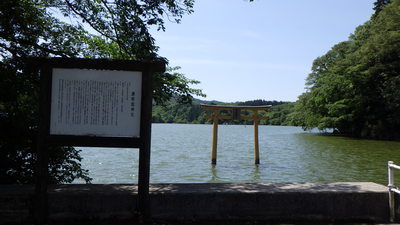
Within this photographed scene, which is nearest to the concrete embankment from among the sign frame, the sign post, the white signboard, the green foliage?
the sign post

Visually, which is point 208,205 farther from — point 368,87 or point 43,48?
point 368,87

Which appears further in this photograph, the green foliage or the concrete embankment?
the green foliage

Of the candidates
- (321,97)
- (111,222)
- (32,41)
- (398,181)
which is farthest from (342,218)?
(321,97)

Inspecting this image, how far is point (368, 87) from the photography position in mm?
36969

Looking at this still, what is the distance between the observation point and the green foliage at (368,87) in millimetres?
33406

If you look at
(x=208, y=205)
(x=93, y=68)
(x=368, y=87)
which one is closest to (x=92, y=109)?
(x=93, y=68)

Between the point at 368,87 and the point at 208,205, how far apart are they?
3779cm

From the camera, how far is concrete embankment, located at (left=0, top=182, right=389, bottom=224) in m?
4.02

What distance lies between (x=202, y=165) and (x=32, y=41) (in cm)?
1168

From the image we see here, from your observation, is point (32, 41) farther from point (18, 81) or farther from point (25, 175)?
point (25, 175)

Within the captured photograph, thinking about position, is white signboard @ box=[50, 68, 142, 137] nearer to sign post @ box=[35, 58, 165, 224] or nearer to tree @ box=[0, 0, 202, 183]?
sign post @ box=[35, 58, 165, 224]

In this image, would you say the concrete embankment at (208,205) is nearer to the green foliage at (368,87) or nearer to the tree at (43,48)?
the tree at (43,48)

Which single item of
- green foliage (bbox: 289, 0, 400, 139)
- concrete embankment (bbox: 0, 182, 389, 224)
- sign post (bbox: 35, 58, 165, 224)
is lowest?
concrete embankment (bbox: 0, 182, 389, 224)

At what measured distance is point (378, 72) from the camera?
115 feet
